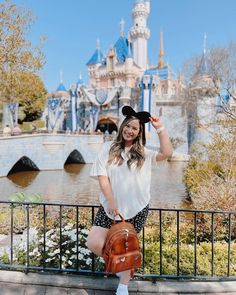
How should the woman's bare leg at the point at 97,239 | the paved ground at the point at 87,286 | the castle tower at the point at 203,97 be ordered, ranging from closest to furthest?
the woman's bare leg at the point at 97,239, the paved ground at the point at 87,286, the castle tower at the point at 203,97

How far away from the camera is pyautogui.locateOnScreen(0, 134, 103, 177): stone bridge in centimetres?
1925

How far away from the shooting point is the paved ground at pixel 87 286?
9.46 ft

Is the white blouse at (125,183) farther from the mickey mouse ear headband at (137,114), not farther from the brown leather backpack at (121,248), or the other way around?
the mickey mouse ear headband at (137,114)

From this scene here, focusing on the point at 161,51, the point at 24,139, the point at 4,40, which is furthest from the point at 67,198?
the point at 161,51

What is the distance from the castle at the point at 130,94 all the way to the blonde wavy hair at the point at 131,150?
21.7 m

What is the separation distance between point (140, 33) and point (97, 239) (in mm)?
47519

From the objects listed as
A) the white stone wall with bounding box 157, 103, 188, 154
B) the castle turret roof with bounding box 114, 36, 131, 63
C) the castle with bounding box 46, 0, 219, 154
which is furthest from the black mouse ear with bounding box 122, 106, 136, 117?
the castle turret roof with bounding box 114, 36, 131, 63

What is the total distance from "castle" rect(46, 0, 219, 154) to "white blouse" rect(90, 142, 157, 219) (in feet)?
71.7

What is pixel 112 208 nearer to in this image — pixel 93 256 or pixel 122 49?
pixel 93 256

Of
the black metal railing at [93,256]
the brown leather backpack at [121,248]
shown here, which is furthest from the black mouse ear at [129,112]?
the black metal railing at [93,256]

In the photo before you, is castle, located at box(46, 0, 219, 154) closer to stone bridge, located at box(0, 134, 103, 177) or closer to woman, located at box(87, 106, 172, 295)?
stone bridge, located at box(0, 134, 103, 177)

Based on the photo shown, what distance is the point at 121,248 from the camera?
7.70 ft

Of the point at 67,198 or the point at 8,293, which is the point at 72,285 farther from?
the point at 67,198

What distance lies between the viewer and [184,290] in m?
2.88
